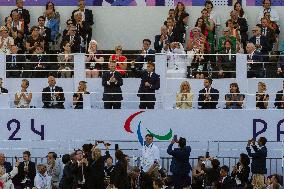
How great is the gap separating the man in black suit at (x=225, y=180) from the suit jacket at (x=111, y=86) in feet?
14.4

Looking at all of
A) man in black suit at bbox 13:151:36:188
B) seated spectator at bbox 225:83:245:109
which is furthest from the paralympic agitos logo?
man in black suit at bbox 13:151:36:188

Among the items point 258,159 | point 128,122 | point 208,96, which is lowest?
point 258,159

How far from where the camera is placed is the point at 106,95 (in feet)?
164

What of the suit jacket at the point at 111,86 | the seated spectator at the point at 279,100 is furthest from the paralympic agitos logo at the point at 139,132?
the seated spectator at the point at 279,100

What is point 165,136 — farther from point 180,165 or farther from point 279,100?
point 279,100

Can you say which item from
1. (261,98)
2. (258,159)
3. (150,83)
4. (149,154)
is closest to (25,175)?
(149,154)

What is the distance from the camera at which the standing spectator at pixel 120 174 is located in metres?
46.1

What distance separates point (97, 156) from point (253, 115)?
5.29 m

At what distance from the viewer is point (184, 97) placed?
49719mm

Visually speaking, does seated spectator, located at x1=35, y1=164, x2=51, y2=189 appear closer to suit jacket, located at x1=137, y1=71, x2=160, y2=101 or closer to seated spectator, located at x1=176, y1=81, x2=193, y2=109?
suit jacket, located at x1=137, y1=71, x2=160, y2=101

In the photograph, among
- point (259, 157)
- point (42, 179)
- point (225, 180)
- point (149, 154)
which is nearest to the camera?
point (225, 180)

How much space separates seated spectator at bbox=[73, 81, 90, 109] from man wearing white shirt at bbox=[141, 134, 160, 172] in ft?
7.77

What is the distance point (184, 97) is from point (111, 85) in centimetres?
195

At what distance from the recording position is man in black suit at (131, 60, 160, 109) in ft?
163
